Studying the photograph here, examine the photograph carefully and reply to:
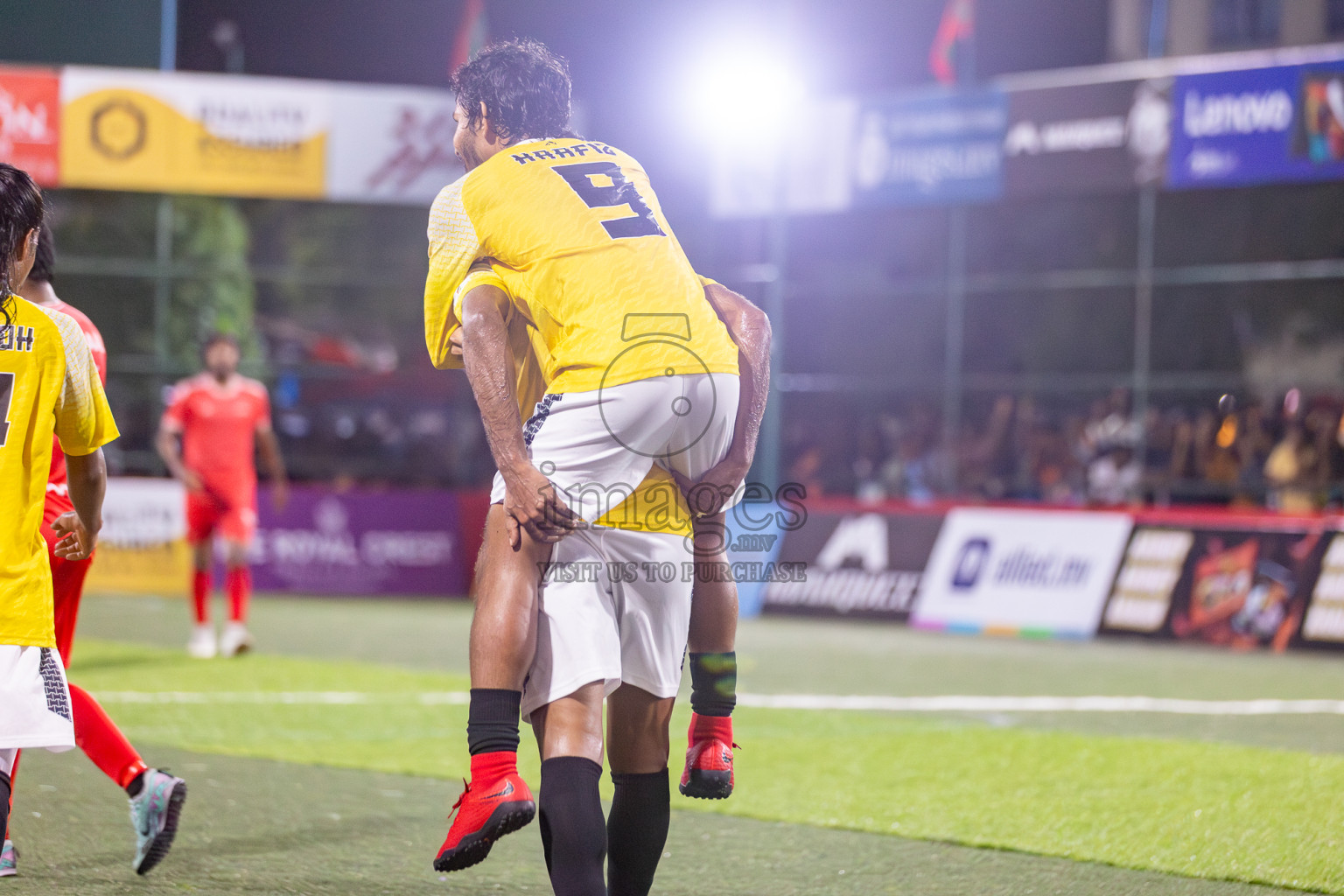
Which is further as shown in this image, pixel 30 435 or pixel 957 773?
pixel 957 773

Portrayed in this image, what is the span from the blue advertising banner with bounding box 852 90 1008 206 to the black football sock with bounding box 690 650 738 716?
15.0 m

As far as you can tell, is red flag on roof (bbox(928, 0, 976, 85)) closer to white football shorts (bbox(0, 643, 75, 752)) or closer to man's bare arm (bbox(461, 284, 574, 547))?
man's bare arm (bbox(461, 284, 574, 547))

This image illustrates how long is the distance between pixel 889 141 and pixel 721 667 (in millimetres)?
15599

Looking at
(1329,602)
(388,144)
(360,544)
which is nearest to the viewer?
(1329,602)

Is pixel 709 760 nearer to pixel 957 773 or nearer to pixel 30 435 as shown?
pixel 30 435

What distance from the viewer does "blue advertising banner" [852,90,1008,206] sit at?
17.6 m

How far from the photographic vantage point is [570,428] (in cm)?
306

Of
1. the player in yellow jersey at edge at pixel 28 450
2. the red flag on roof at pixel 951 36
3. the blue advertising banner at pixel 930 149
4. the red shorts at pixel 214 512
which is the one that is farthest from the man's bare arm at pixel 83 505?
the red flag on roof at pixel 951 36

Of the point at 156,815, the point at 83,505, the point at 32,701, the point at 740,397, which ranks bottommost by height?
the point at 156,815

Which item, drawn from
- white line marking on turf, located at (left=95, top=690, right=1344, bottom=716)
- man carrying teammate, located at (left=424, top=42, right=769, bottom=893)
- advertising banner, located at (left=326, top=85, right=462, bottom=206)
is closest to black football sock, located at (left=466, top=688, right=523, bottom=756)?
man carrying teammate, located at (left=424, top=42, right=769, bottom=893)

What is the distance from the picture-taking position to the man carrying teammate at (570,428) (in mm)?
3012

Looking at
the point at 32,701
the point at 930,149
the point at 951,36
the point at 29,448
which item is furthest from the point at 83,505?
the point at 951,36

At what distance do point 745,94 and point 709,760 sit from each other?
47.5 feet

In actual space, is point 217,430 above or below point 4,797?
above
